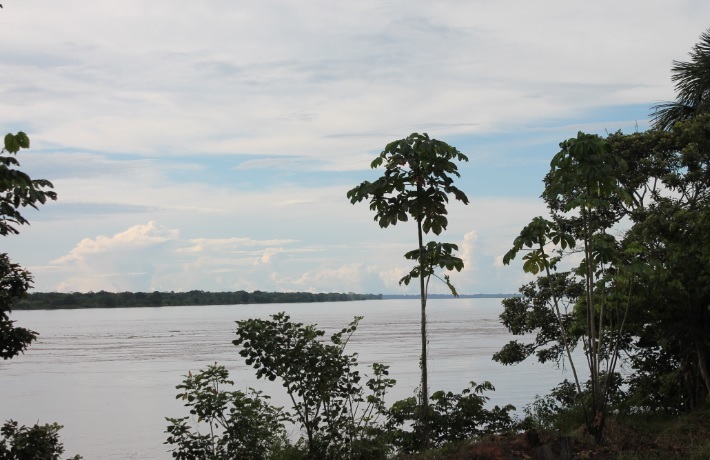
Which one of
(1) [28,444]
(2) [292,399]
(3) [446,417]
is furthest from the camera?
(3) [446,417]

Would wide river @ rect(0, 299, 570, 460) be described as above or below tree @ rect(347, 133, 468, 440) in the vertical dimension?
below

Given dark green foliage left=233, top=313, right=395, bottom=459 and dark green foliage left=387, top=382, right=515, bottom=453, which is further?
dark green foliage left=387, top=382, right=515, bottom=453

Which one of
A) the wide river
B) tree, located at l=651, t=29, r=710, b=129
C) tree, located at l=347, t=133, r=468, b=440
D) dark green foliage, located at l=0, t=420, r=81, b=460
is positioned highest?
tree, located at l=651, t=29, r=710, b=129

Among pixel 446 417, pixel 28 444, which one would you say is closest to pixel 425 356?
pixel 446 417

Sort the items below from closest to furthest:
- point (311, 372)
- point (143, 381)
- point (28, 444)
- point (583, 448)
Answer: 1. point (583, 448)
2. point (311, 372)
3. point (28, 444)
4. point (143, 381)

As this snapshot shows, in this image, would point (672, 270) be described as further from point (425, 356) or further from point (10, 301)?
point (10, 301)

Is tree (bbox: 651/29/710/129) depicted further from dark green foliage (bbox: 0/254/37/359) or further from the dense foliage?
dark green foliage (bbox: 0/254/37/359)

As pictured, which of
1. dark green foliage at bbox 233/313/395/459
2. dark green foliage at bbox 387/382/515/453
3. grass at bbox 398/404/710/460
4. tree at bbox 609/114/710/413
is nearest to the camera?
grass at bbox 398/404/710/460

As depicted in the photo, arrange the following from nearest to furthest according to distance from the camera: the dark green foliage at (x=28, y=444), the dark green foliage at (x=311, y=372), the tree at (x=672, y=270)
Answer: the dark green foliage at (x=311, y=372)
the dark green foliage at (x=28, y=444)
the tree at (x=672, y=270)

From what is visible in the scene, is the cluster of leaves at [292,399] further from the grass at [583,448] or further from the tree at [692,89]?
the tree at [692,89]

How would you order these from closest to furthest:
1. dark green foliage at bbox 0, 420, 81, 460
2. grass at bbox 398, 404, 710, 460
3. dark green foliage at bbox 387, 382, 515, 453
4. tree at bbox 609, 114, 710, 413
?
1. grass at bbox 398, 404, 710, 460
2. dark green foliage at bbox 0, 420, 81, 460
3. dark green foliage at bbox 387, 382, 515, 453
4. tree at bbox 609, 114, 710, 413

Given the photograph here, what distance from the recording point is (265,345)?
9102mm

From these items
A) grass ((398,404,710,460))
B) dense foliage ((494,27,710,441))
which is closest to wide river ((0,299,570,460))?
dense foliage ((494,27,710,441))

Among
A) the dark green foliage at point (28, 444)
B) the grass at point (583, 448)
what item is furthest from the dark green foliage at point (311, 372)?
the dark green foliage at point (28, 444)
